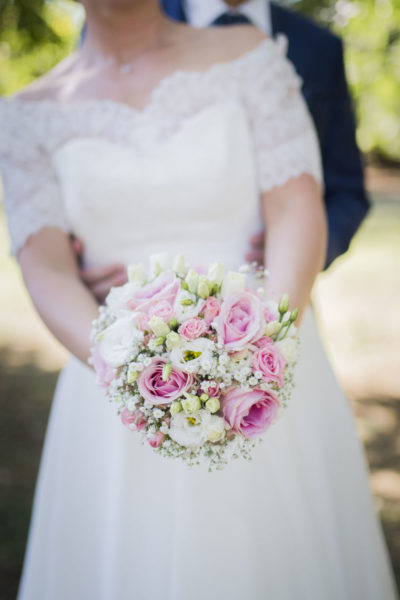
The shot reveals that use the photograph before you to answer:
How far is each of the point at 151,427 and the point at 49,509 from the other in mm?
982

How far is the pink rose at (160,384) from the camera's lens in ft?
4.45

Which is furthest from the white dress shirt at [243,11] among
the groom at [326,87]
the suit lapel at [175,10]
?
the suit lapel at [175,10]

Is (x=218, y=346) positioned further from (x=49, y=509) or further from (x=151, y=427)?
(x=49, y=509)

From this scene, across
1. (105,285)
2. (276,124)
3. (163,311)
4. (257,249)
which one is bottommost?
(163,311)

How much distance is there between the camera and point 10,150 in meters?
2.07

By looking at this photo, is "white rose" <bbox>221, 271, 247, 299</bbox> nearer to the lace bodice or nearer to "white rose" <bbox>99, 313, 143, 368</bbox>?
"white rose" <bbox>99, 313, 143, 368</bbox>

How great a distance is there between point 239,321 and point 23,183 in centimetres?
108

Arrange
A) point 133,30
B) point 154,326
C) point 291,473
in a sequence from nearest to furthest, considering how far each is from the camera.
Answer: point 154,326 → point 291,473 → point 133,30

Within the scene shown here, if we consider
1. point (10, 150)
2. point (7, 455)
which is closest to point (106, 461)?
point (10, 150)

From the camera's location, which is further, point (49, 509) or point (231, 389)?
point (49, 509)

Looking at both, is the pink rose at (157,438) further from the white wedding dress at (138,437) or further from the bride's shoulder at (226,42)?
the bride's shoulder at (226,42)

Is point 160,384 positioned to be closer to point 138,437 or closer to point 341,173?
point 138,437

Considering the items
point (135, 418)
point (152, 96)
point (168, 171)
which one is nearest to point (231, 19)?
point (152, 96)

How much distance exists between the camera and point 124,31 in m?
2.14
